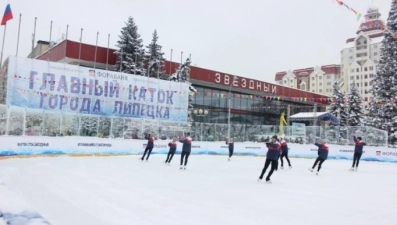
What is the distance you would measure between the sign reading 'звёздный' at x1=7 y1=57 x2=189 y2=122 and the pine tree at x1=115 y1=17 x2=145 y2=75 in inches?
211

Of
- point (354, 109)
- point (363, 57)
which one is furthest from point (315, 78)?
point (354, 109)

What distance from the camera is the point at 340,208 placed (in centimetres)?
760

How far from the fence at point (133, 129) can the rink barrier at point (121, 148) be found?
564 mm

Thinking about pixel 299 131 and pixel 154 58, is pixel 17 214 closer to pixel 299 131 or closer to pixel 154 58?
pixel 299 131

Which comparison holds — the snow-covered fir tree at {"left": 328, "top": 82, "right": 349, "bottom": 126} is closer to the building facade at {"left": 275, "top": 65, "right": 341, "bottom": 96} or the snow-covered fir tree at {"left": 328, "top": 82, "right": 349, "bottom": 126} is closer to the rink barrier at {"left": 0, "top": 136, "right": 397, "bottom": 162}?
the rink barrier at {"left": 0, "top": 136, "right": 397, "bottom": 162}

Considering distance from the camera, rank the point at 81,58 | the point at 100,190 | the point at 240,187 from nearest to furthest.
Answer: the point at 100,190 < the point at 240,187 < the point at 81,58

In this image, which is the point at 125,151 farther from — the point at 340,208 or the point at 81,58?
the point at 340,208

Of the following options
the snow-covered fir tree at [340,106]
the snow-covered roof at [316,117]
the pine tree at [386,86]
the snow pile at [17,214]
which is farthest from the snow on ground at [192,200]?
the snow-covered fir tree at [340,106]

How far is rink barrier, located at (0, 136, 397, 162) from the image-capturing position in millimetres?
17528

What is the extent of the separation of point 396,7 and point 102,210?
3845 centimetres

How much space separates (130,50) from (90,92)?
1018 cm

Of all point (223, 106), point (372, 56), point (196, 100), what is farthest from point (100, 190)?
point (372, 56)

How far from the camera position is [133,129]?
23391 millimetres

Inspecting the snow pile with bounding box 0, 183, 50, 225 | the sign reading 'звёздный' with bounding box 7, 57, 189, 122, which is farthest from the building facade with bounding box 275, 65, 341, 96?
the snow pile with bounding box 0, 183, 50, 225
